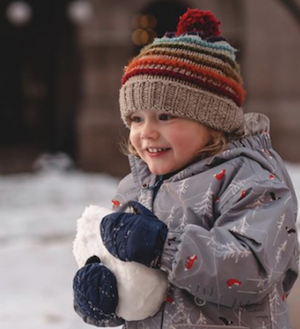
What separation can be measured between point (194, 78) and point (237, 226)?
480 millimetres

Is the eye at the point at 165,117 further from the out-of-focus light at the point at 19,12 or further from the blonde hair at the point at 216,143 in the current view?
the out-of-focus light at the point at 19,12

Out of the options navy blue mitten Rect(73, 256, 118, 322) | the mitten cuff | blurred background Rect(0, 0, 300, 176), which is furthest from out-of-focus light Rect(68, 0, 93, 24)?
the mitten cuff

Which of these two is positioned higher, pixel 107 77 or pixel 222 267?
pixel 222 267

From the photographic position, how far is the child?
5.86ft

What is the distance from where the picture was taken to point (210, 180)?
6.35 feet

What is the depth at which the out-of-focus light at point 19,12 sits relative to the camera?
1341cm

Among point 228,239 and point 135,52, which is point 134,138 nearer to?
point 228,239

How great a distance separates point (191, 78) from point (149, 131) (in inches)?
8.2

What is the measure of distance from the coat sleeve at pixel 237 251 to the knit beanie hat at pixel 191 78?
0.30m

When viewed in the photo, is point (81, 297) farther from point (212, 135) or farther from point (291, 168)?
point (291, 168)

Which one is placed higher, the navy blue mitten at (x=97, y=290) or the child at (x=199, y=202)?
the child at (x=199, y=202)

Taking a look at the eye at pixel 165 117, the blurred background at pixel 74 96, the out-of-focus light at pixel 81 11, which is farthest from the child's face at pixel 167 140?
the out-of-focus light at pixel 81 11

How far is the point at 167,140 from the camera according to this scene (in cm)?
198

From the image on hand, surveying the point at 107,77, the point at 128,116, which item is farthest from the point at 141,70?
the point at 107,77
